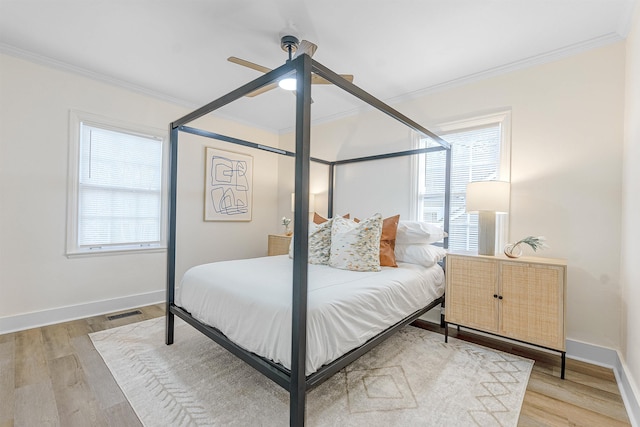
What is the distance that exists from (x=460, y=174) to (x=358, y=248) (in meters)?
1.48

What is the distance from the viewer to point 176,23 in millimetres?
2131

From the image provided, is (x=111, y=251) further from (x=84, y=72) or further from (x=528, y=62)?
(x=528, y=62)

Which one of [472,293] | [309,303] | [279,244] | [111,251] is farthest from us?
[279,244]

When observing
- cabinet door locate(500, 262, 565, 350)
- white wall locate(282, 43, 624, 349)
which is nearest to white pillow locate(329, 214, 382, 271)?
cabinet door locate(500, 262, 565, 350)

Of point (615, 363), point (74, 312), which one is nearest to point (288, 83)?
point (74, 312)

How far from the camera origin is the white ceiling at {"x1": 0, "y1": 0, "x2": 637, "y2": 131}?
1.94m

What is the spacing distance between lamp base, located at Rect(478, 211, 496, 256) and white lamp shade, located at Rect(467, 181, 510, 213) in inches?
4.6

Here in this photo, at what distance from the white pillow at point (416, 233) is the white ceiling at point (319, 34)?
150 cm

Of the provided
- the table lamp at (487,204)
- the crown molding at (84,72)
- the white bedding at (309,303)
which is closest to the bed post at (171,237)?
the white bedding at (309,303)

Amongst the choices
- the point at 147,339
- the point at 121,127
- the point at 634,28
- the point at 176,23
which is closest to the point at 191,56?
the point at 176,23

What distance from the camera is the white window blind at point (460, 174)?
9.14 feet

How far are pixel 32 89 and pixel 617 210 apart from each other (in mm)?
5048

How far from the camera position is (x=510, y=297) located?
2166mm

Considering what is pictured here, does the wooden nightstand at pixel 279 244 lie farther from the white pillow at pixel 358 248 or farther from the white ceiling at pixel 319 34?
the white ceiling at pixel 319 34
